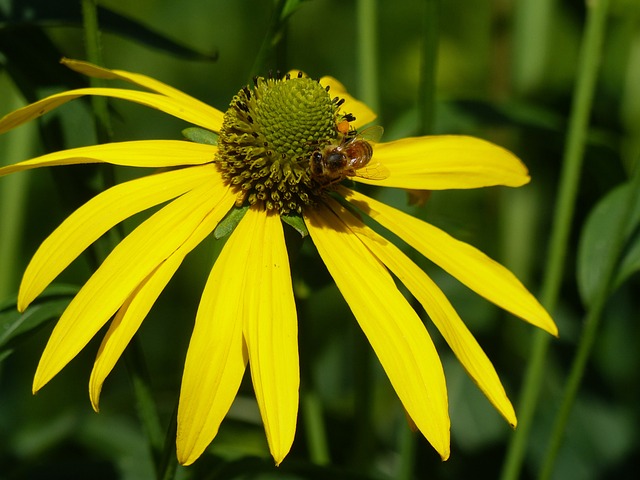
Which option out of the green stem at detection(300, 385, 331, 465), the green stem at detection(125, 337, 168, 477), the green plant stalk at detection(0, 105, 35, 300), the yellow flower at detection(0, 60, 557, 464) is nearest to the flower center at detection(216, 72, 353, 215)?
the yellow flower at detection(0, 60, 557, 464)

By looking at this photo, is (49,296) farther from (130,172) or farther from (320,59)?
(320,59)

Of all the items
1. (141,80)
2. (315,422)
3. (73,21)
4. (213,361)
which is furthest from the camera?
(315,422)

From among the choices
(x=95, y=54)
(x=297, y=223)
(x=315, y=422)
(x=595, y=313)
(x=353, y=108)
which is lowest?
(x=315, y=422)

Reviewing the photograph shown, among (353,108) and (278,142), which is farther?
(353,108)

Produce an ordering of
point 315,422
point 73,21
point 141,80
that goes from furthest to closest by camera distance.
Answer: point 315,422 < point 73,21 < point 141,80

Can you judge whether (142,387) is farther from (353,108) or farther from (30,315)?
(353,108)

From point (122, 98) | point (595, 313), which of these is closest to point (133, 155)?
point (122, 98)

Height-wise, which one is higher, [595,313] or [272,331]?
[272,331]
